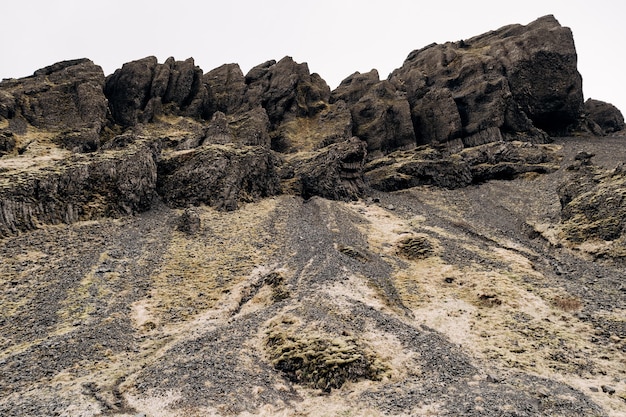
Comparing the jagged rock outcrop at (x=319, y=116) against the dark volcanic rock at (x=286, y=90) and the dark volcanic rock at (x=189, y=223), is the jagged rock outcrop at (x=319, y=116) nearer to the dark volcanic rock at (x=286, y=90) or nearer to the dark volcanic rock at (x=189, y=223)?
the dark volcanic rock at (x=286, y=90)

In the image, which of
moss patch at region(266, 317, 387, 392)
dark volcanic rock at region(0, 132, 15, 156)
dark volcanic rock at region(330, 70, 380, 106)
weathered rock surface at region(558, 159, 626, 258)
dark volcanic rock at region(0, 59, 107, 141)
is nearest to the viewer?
moss patch at region(266, 317, 387, 392)

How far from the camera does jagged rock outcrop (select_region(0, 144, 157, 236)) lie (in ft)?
141

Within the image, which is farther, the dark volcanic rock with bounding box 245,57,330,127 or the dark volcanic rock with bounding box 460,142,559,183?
the dark volcanic rock with bounding box 245,57,330,127

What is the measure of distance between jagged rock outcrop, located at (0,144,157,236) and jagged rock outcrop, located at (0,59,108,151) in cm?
1735

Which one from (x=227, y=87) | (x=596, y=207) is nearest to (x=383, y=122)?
(x=227, y=87)

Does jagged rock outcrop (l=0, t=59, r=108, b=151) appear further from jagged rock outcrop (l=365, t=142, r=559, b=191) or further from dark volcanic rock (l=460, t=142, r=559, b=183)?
dark volcanic rock (l=460, t=142, r=559, b=183)

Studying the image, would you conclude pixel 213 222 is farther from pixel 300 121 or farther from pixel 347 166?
pixel 300 121

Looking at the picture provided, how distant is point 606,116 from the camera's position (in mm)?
117875

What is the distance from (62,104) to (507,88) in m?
97.3

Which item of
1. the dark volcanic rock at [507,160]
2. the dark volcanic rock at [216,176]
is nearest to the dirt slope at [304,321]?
the dark volcanic rock at [216,176]

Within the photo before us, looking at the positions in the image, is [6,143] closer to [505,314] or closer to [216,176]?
[216,176]

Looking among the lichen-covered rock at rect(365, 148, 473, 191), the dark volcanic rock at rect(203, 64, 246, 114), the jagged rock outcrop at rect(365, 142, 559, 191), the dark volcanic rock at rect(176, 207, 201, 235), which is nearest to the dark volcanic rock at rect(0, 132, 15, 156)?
the dark volcanic rock at rect(176, 207, 201, 235)

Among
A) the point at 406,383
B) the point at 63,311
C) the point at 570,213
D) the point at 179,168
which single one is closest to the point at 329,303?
the point at 406,383

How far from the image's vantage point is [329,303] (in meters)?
29.4
